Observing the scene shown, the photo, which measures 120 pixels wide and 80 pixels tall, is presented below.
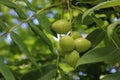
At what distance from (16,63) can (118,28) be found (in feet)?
2.48

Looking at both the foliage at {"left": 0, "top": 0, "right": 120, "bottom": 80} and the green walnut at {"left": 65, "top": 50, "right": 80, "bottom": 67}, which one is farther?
the green walnut at {"left": 65, "top": 50, "right": 80, "bottom": 67}

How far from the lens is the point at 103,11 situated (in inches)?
87.5

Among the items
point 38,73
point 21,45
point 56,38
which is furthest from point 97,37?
point 21,45

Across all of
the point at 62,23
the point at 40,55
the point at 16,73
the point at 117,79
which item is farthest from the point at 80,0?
the point at 40,55

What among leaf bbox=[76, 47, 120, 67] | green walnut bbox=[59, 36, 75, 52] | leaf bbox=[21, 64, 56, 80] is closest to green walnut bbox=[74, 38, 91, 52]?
green walnut bbox=[59, 36, 75, 52]

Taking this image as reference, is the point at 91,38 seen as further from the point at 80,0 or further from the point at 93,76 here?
the point at 93,76

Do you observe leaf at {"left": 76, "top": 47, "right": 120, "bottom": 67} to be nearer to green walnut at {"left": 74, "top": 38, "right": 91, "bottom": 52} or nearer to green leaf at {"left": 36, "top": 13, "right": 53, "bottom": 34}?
green walnut at {"left": 74, "top": 38, "right": 91, "bottom": 52}

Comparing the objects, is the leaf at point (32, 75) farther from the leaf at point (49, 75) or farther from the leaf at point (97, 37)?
the leaf at point (97, 37)

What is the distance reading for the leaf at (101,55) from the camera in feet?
4.48

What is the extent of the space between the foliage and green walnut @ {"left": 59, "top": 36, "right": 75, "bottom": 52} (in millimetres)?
77

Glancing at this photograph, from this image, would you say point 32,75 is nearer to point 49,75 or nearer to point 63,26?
point 49,75

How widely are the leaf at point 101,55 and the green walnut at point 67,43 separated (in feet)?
0.49

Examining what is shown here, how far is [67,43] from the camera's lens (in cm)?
155

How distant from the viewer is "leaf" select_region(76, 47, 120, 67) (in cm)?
136
